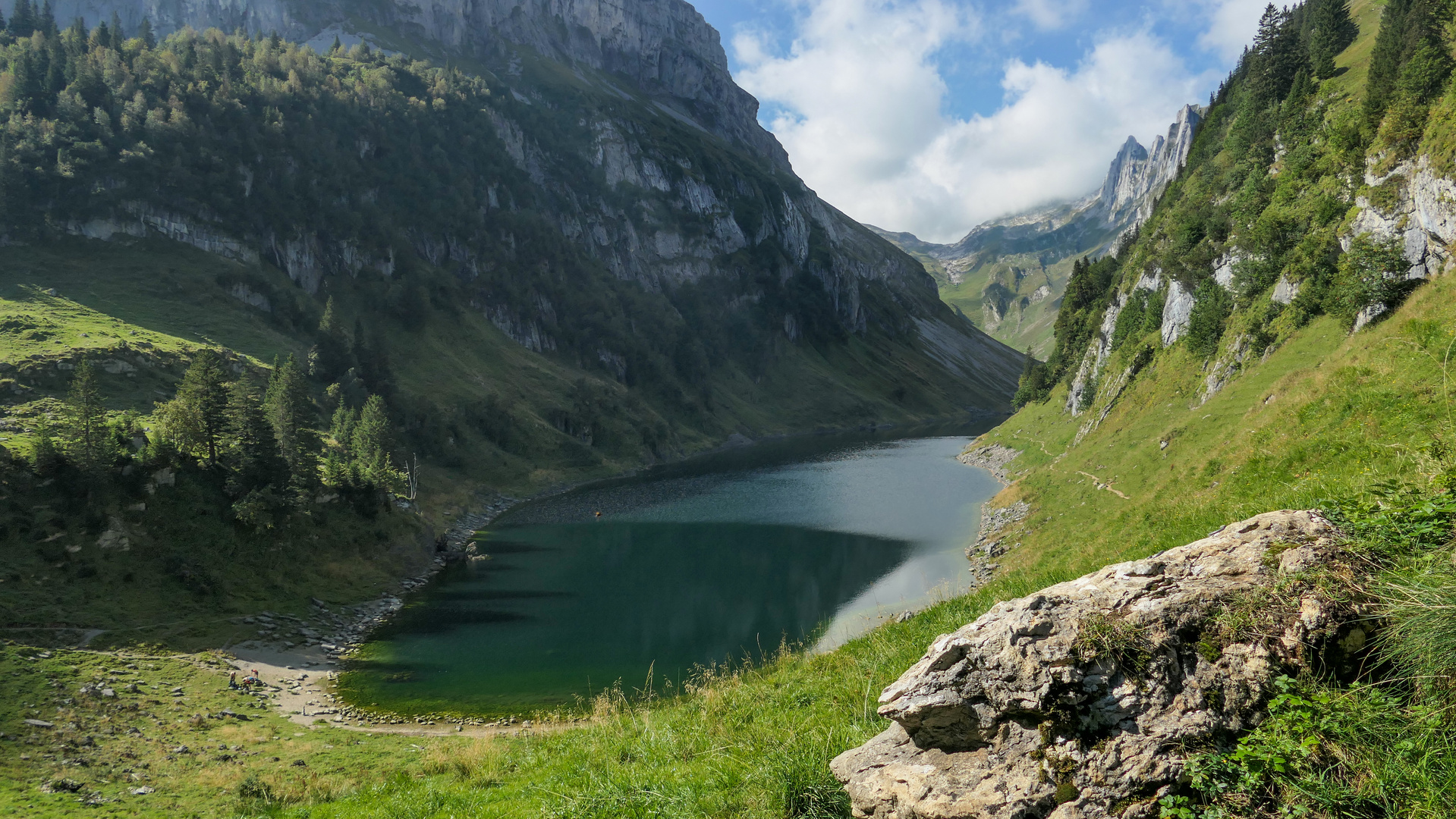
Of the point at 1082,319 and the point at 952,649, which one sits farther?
the point at 1082,319

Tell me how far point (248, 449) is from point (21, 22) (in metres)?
179

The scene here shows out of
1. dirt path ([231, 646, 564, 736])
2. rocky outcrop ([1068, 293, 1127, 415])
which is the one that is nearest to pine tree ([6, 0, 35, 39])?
dirt path ([231, 646, 564, 736])

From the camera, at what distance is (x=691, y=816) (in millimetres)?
7371

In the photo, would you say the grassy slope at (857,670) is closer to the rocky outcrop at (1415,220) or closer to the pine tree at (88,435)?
the rocky outcrop at (1415,220)

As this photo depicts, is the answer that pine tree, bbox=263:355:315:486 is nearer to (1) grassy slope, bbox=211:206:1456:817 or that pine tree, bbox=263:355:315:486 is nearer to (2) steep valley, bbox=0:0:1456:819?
(2) steep valley, bbox=0:0:1456:819

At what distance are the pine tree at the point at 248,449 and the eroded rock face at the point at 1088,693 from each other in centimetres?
5861

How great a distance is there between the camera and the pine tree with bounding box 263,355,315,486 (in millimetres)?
55062

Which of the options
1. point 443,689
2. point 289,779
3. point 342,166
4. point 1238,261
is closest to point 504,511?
point 443,689

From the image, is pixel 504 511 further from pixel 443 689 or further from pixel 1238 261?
pixel 1238 261

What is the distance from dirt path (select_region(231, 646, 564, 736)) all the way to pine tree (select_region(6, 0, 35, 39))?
19134cm

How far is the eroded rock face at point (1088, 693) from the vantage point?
5.40 m

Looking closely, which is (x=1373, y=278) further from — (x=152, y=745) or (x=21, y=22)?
(x=21, y=22)

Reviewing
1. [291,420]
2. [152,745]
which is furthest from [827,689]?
[291,420]

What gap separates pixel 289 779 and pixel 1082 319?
10993cm
